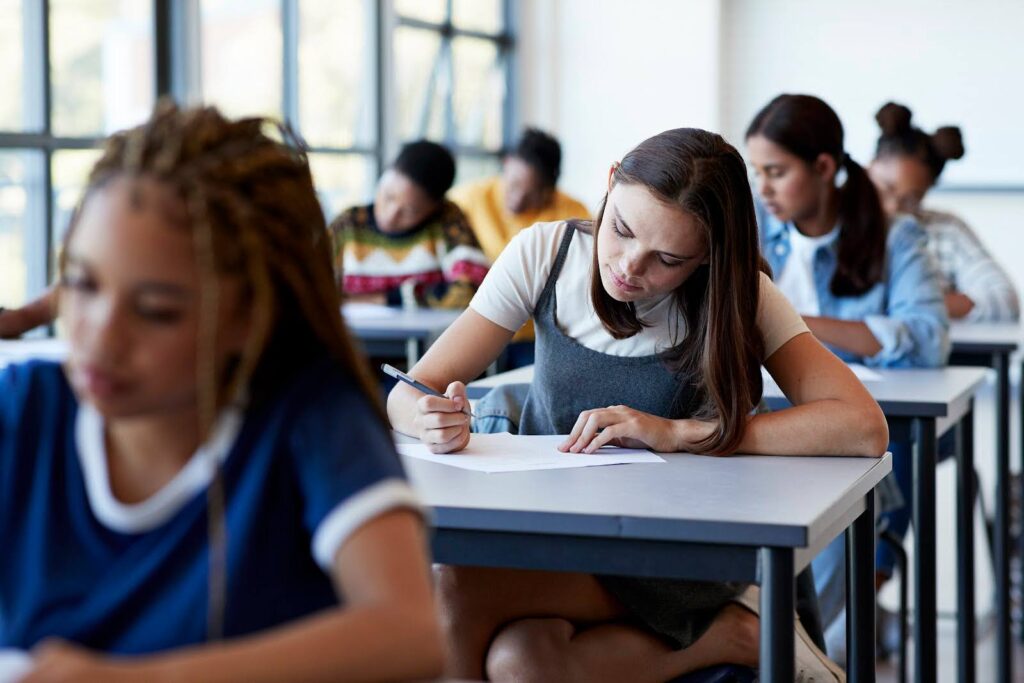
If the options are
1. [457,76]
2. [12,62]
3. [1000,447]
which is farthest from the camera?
[457,76]

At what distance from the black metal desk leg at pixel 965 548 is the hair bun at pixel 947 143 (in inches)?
64.3

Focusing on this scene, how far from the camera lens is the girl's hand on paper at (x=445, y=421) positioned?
1.68 metres

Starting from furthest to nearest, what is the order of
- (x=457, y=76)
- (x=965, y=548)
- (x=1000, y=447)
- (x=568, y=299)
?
(x=457, y=76)
(x=1000, y=447)
(x=965, y=548)
(x=568, y=299)

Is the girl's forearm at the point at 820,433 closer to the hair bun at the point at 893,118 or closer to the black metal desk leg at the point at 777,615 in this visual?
the black metal desk leg at the point at 777,615

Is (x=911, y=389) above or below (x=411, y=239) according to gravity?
below

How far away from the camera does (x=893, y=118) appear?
3.90m

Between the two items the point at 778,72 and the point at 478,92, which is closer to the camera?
the point at 478,92

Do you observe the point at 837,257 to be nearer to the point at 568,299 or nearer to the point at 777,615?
the point at 568,299

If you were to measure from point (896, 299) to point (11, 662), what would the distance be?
2.30 m

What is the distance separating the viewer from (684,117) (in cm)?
730

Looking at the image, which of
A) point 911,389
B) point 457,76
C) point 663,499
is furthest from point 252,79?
point 663,499

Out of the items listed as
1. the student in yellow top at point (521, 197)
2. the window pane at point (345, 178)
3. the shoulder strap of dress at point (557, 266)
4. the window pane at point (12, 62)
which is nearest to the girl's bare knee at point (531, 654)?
the shoulder strap of dress at point (557, 266)

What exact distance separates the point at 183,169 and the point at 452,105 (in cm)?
591

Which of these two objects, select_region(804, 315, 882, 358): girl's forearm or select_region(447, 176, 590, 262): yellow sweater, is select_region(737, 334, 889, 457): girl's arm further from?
select_region(447, 176, 590, 262): yellow sweater
